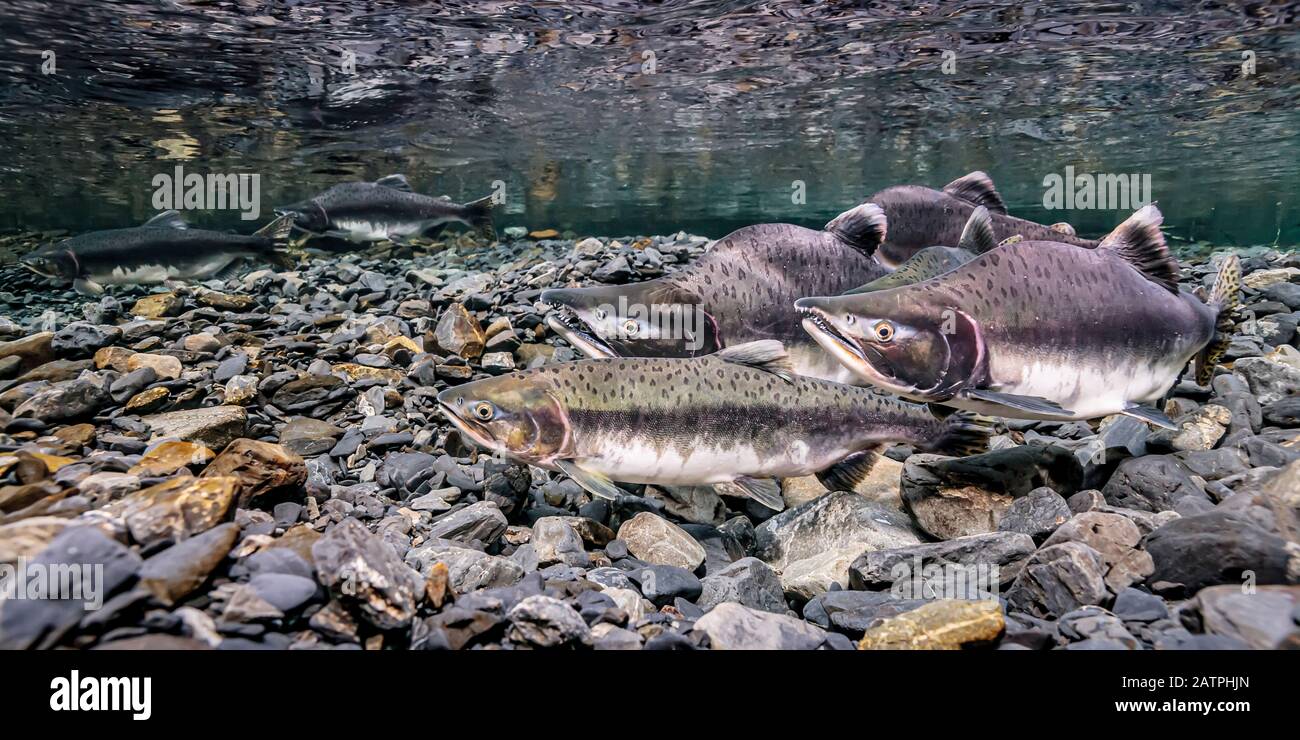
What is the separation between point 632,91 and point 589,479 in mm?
13950

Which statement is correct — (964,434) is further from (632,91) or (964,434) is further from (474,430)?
(632,91)

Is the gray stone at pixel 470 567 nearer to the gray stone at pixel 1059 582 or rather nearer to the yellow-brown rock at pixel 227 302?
the gray stone at pixel 1059 582

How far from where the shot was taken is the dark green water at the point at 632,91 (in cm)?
1098

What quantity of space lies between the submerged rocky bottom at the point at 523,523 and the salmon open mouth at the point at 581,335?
36.1 inches

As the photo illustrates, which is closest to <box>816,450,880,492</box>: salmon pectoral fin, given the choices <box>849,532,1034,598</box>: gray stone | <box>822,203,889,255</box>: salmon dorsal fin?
→ <box>849,532,1034,598</box>: gray stone

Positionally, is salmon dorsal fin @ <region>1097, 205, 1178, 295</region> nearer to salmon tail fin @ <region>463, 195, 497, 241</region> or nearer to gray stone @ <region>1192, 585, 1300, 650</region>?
gray stone @ <region>1192, 585, 1300, 650</region>

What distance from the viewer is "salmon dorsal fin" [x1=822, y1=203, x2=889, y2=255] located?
5031mm

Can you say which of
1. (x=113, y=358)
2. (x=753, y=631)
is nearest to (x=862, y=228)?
(x=753, y=631)

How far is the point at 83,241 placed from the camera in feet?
31.8

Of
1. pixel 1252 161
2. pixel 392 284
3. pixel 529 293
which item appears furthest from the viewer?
pixel 1252 161

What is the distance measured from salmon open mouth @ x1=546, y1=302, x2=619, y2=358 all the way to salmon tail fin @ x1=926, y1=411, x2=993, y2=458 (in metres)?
2.02

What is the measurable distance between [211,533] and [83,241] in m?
10.2
